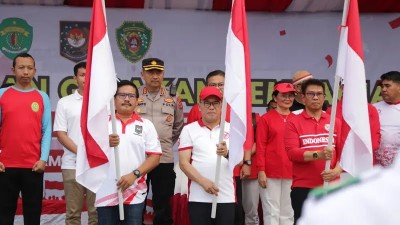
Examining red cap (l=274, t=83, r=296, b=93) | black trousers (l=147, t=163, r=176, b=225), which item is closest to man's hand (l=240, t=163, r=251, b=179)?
black trousers (l=147, t=163, r=176, b=225)

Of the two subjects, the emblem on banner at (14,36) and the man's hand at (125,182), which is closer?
the man's hand at (125,182)

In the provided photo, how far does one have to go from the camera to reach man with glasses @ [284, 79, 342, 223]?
4969 millimetres

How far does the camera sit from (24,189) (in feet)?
18.1

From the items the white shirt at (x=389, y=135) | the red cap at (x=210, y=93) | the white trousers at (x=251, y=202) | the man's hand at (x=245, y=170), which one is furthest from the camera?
the white trousers at (x=251, y=202)

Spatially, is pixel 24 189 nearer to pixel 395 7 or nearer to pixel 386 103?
pixel 386 103

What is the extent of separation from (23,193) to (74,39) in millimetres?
2058

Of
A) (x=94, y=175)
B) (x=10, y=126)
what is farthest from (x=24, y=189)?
(x=94, y=175)

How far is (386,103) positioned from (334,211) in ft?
17.3

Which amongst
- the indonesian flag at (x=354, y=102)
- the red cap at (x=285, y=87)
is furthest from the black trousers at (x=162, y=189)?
the indonesian flag at (x=354, y=102)

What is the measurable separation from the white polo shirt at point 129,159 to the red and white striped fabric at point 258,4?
7.25 ft

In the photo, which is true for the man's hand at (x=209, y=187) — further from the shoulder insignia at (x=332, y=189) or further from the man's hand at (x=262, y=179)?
the shoulder insignia at (x=332, y=189)

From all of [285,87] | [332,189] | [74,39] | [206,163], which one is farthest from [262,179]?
[332,189]

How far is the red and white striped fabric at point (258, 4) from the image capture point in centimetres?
702

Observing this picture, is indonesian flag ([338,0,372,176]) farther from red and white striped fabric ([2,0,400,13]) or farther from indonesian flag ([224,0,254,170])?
red and white striped fabric ([2,0,400,13])
